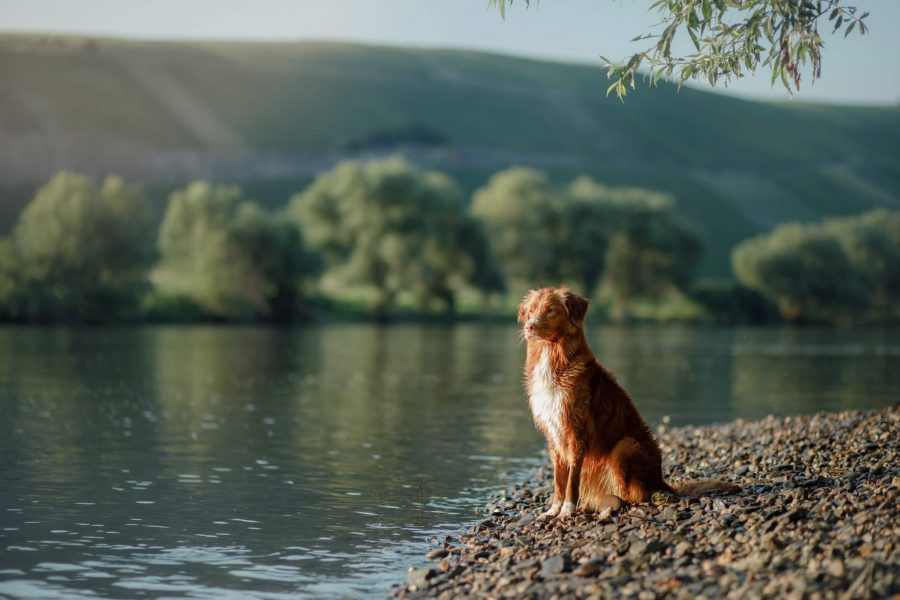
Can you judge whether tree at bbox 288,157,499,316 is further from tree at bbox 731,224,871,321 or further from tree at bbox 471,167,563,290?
tree at bbox 731,224,871,321

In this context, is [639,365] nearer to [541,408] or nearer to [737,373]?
[737,373]

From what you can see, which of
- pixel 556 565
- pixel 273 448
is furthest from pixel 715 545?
pixel 273 448

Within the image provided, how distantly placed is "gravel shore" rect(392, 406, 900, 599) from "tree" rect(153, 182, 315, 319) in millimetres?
74590

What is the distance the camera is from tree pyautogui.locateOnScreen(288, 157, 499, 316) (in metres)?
94.9

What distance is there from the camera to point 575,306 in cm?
1252

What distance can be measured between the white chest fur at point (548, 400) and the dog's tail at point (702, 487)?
1610 millimetres

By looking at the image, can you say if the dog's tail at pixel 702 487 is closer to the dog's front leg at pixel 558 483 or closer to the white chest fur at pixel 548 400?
the dog's front leg at pixel 558 483

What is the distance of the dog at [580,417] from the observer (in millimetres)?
12578

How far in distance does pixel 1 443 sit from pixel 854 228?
111m

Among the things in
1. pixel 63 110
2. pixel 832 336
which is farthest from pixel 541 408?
pixel 63 110

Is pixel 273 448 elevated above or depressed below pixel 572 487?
below

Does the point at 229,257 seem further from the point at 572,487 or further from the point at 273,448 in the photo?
the point at 572,487

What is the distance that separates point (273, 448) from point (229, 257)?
222 ft

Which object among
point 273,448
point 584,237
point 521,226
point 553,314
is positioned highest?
point 521,226
